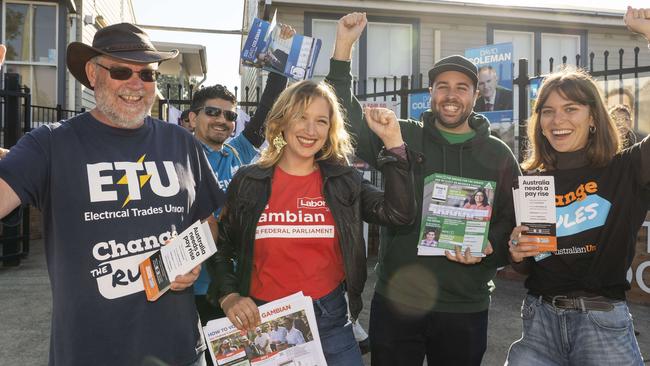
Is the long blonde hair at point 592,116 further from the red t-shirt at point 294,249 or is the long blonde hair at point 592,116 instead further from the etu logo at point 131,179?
the etu logo at point 131,179

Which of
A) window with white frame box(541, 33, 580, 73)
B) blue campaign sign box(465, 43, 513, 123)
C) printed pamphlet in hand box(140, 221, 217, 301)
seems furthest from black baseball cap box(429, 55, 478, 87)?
window with white frame box(541, 33, 580, 73)

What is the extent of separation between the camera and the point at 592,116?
240 cm

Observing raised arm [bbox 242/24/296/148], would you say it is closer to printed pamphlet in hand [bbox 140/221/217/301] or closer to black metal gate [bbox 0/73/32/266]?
printed pamphlet in hand [bbox 140/221/217/301]

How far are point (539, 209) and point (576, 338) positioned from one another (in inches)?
23.2

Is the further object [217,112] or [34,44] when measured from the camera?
[34,44]

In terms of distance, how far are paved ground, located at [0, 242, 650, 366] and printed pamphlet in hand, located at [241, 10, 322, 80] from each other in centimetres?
261

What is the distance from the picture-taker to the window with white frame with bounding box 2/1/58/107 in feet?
34.8

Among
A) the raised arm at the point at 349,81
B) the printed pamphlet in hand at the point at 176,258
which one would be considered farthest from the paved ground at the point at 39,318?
the printed pamphlet in hand at the point at 176,258

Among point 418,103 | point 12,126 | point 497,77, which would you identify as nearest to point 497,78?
point 497,77

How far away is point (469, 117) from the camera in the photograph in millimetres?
2914

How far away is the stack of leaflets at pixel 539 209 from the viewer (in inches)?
85.0

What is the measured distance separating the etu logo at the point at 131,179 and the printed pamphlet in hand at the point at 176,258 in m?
0.27

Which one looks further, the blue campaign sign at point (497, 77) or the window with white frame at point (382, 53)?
the window with white frame at point (382, 53)

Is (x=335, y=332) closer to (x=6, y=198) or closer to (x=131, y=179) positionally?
(x=131, y=179)
